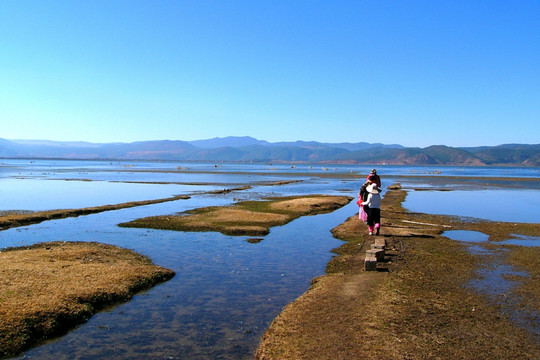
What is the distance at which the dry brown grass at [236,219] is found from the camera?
2854cm

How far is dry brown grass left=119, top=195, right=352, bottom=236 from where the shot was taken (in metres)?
28.5

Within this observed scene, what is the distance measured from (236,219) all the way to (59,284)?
18.0 metres

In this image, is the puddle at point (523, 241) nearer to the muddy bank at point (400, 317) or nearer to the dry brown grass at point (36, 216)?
the muddy bank at point (400, 317)

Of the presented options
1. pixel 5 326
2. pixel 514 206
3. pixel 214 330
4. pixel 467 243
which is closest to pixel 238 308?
pixel 214 330

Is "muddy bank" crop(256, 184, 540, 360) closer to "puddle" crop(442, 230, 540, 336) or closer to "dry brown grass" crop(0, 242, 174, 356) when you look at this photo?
"puddle" crop(442, 230, 540, 336)

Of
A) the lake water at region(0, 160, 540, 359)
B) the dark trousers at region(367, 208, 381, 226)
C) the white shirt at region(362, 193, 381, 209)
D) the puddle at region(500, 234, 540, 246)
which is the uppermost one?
the white shirt at region(362, 193, 381, 209)

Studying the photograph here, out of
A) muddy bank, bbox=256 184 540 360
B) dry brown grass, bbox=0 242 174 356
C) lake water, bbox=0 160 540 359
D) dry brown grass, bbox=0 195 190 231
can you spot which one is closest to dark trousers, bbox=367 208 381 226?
lake water, bbox=0 160 540 359

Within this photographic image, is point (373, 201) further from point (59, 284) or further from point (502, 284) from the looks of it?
point (59, 284)

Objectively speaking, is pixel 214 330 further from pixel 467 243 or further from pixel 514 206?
pixel 514 206

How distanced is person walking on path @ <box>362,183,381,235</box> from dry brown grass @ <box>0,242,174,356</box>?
11173mm

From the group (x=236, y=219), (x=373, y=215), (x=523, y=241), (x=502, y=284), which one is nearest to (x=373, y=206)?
(x=373, y=215)

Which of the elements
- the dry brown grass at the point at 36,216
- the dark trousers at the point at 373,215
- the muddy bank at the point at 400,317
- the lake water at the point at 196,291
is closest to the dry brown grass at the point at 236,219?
the lake water at the point at 196,291

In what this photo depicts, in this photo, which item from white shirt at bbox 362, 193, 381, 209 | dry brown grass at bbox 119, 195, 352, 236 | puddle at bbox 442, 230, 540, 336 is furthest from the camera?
dry brown grass at bbox 119, 195, 352, 236

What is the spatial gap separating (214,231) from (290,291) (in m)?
13.3
